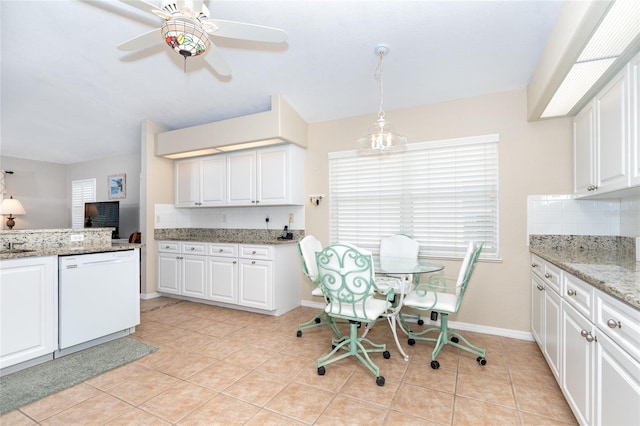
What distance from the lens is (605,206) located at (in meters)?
2.69

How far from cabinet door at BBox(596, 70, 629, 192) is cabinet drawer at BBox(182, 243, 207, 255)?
13.3ft

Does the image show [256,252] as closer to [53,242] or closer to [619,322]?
[53,242]

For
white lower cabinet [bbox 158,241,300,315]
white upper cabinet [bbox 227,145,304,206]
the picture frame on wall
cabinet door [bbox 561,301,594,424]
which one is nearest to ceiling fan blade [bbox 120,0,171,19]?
white upper cabinet [bbox 227,145,304,206]

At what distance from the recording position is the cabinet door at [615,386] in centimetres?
111

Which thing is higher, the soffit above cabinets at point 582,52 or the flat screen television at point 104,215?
the soffit above cabinets at point 582,52

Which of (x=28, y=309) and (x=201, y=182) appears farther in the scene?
(x=201, y=182)

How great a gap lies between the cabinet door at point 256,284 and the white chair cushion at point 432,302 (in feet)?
5.52

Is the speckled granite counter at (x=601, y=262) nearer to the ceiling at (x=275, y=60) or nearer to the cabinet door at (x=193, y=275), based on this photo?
the ceiling at (x=275, y=60)

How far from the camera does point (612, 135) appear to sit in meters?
1.97

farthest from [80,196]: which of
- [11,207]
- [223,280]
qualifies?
[223,280]

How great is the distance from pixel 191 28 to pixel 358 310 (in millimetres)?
2174

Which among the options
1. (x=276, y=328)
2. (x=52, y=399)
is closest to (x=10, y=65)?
(x=52, y=399)

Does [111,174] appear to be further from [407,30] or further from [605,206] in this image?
[605,206]

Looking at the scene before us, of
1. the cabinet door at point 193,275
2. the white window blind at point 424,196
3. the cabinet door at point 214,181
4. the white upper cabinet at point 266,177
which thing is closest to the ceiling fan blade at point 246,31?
the white upper cabinet at point 266,177
